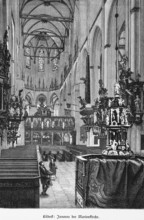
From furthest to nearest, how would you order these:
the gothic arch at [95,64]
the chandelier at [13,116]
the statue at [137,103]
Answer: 1. the gothic arch at [95,64]
2. the chandelier at [13,116]
3. the statue at [137,103]

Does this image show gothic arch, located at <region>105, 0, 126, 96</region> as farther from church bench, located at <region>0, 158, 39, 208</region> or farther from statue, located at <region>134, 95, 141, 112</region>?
church bench, located at <region>0, 158, 39, 208</region>

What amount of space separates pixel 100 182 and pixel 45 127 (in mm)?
31857

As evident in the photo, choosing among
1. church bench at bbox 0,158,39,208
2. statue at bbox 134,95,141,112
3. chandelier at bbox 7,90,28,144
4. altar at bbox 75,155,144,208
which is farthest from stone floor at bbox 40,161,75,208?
chandelier at bbox 7,90,28,144

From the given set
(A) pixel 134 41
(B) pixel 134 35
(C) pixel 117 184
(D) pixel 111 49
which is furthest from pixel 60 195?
(D) pixel 111 49

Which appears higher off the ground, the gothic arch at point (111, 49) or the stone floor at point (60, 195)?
the gothic arch at point (111, 49)

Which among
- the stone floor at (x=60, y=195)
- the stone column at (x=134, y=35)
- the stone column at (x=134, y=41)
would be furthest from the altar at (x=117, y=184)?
the stone column at (x=134, y=35)

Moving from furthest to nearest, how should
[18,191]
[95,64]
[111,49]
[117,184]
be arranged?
[95,64], [111,49], [117,184], [18,191]

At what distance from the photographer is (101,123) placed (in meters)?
18.0

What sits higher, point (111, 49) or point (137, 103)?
point (111, 49)

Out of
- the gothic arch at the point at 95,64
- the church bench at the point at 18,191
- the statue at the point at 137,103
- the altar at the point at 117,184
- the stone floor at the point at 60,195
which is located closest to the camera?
the church bench at the point at 18,191

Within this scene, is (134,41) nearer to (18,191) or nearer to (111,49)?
(111,49)

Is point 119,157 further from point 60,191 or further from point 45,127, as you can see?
point 45,127

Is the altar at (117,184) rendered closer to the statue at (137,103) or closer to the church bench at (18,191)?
the church bench at (18,191)

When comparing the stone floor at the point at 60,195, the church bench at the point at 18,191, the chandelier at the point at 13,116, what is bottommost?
the stone floor at the point at 60,195
